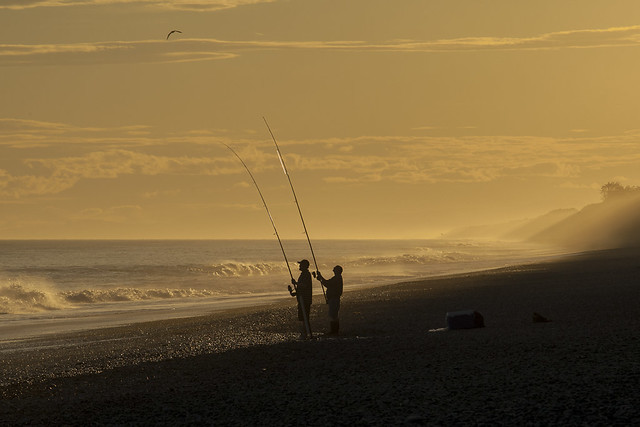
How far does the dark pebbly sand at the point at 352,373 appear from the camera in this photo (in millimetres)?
9852

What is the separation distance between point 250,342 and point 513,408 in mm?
9351

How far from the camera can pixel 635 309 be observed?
19.4 metres

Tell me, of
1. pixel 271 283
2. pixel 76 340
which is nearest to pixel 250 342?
pixel 76 340

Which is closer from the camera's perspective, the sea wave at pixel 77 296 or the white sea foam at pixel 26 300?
the white sea foam at pixel 26 300

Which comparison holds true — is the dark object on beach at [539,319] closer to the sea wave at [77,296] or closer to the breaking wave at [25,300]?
the breaking wave at [25,300]

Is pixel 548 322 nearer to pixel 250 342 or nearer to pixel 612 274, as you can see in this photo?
pixel 250 342

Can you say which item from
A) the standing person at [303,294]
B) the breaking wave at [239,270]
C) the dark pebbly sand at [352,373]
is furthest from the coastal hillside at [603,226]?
the standing person at [303,294]

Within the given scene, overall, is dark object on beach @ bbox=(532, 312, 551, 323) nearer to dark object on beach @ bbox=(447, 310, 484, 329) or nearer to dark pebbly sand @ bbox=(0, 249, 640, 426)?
dark pebbly sand @ bbox=(0, 249, 640, 426)

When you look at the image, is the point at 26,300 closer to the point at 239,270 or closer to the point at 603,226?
the point at 239,270

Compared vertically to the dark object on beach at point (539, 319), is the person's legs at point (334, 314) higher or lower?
higher

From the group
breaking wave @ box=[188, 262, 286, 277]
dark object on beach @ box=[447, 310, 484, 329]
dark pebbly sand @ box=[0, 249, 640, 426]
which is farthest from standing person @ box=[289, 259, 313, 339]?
breaking wave @ box=[188, 262, 286, 277]

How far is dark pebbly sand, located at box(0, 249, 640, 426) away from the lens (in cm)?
Answer: 985

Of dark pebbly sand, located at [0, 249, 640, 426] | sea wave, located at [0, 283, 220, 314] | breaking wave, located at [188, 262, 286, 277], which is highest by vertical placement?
breaking wave, located at [188, 262, 286, 277]

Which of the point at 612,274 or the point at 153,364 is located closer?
the point at 153,364
